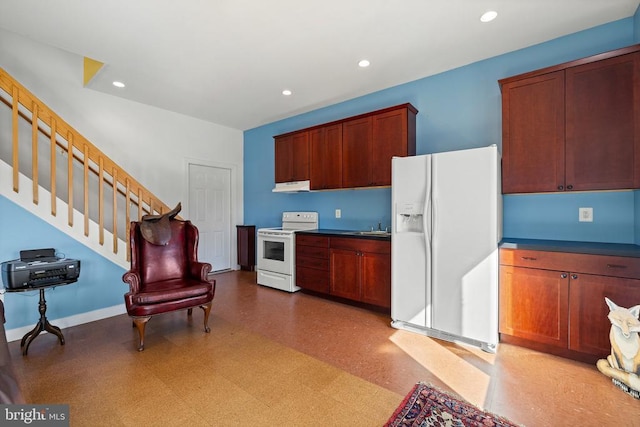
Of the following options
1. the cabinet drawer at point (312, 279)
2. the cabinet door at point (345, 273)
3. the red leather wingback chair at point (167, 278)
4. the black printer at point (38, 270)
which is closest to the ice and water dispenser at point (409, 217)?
the cabinet door at point (345, 273)

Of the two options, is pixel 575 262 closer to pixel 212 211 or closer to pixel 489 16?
pixel 489 16

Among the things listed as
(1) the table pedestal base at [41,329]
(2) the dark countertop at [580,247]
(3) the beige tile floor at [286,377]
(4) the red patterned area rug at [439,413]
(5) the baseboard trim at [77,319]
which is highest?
(2) the dark countertop at [580,247]

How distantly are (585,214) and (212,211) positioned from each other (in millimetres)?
5205

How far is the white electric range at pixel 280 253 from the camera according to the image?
4.12 m

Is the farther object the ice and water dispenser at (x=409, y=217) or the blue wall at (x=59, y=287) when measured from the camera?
the ice and water dispenser at (x=409, y=217)

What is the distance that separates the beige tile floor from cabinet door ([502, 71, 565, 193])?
1.48 m

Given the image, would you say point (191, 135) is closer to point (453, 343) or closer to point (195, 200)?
point (195, 200)

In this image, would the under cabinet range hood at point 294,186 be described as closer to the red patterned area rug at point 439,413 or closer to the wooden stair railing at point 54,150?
the wooden stair railing at point 54,150

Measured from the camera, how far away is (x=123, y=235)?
4.16 meters

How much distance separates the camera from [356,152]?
12.2 feet

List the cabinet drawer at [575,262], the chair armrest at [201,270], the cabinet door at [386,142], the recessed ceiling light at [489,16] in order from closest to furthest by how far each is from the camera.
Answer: the cabinet drawer at [575,262], the recessed ceiling light at [489,16], the chair armrest at [201,270], the cabinet door at [386,142]

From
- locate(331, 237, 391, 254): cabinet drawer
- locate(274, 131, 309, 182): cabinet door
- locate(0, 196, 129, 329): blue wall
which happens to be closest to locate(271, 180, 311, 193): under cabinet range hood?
locate(274, 131, 309, 182): cabinet door

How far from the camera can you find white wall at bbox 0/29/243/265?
11.2 ft

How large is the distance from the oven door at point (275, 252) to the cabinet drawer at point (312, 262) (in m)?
0.13
